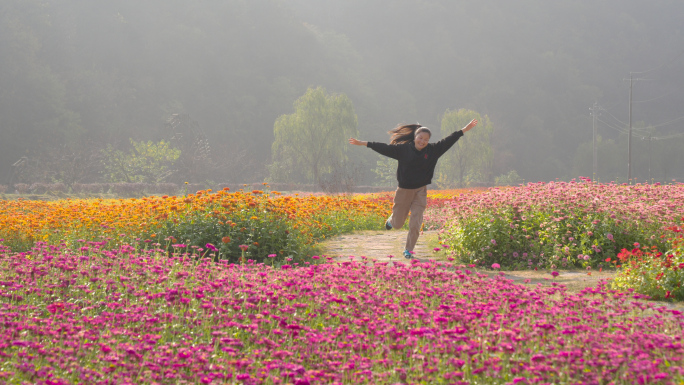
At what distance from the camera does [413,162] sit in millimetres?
7293

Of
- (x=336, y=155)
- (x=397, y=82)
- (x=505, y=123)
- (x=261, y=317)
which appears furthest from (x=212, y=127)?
(x=261, y=317)

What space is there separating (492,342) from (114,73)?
59.3 meters

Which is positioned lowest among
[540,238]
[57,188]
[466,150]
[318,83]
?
[540,238]

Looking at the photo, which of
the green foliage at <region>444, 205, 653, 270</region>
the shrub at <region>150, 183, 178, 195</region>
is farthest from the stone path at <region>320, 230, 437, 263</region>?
the shrub at <region>150, 183, 178, 195</region>

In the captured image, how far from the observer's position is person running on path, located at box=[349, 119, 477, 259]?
23.7 feet

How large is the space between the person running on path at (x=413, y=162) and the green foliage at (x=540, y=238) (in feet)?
2.31

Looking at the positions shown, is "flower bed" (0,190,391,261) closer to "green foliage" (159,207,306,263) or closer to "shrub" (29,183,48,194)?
"green foliage" (159,207,306,263)

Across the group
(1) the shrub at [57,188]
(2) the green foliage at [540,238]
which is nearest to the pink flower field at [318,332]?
(2) the green foliage at [540,238]

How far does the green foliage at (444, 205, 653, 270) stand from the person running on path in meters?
0.70

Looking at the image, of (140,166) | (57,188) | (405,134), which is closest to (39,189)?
(57,188)

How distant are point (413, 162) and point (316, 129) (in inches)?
1268

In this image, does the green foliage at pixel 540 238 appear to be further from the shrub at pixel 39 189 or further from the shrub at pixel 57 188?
the shrub at pixel 39 189

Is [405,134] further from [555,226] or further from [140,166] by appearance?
[140,166]

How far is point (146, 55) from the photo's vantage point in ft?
200
